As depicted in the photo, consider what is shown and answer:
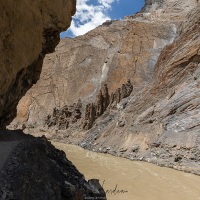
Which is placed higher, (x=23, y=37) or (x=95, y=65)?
(x=95, y=65)

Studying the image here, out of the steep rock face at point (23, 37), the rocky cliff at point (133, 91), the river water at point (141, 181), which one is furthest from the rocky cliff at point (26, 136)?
the rocky cliff at point (133, 91)

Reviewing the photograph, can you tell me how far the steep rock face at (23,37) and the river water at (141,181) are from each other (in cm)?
538

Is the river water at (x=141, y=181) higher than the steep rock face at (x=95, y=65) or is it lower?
lower

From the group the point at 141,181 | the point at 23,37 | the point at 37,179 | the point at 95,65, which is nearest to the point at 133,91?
the point at 95,65

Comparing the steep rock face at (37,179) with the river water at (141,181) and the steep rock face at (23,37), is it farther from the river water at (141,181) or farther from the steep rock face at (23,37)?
the steep rock face at (23,37)

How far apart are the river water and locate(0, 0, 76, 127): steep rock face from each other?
5384mm

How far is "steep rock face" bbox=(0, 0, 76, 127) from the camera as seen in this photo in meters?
11.5

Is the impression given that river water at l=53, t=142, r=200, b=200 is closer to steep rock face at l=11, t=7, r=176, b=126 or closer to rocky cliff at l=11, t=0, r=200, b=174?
rocky cliff at l=11, t=0, r=200, b=174

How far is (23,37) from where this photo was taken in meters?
12.8

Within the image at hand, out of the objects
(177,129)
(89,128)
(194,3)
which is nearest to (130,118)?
(177,129)

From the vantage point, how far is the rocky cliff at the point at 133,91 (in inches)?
958

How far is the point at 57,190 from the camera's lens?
25.1ft

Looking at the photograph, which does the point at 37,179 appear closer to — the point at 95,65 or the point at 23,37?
the point at 23,37

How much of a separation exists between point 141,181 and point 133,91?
26.2 metres
